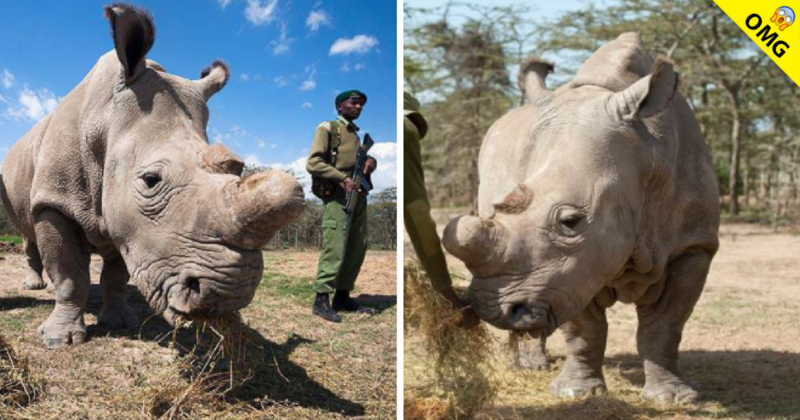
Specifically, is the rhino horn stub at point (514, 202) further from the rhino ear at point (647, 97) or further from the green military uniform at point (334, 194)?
the green military uniform at point (334, 194)

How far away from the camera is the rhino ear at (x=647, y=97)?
390 cm

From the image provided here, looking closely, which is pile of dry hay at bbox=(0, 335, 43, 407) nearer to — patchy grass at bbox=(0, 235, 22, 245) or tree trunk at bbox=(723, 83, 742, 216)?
patchy grass at bbox=(0, 235, 22, 245)

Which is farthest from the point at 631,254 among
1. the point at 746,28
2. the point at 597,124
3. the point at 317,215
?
the point at 317,215

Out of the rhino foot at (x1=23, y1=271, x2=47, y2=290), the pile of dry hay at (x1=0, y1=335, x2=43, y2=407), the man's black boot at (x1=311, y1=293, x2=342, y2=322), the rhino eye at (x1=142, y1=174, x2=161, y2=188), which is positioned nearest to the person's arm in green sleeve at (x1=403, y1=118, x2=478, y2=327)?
the rhino eye at (x1=142, y1=174, x2=161, y2=188)

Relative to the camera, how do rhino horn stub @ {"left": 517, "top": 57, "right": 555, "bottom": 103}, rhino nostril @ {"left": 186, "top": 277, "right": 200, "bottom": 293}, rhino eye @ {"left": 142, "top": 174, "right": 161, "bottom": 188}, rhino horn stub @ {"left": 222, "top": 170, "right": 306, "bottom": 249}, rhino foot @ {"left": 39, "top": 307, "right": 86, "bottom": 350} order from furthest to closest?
rhino foot @ {"left": 39, "top": 307, "right": 86, "bottom": 350}
rhino horn stub @ {"left": 517, "top": 57, "right": 555, "bottom": 103}
rhino eye @ {"left": 142, "top": 174, "right": 161, "bottom": 188}
rhino nostril @ {"left": 186, "top": 277, "right": 200, "bottom": 293}
rhino horn stub @ {"left": 222, "top": 170, "right": 306, "bottom": 249}

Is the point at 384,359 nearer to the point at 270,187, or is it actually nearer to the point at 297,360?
the point at 297,360

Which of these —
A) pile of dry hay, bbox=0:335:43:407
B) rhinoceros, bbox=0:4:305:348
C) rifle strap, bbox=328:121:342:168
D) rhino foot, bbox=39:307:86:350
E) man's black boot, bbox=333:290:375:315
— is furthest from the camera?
man's black boot, bbox=333:290:375:315

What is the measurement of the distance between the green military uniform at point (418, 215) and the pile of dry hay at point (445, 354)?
135mm

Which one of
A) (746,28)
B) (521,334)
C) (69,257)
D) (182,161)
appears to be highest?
(746,28)

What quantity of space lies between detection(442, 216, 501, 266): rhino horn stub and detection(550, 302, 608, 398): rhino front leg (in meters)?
1.58

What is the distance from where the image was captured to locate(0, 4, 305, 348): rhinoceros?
352 cm

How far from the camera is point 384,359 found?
5.09 metres

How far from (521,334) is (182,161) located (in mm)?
1868

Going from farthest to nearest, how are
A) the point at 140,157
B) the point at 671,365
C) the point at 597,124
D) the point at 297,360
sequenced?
the point at 297,360 < the point at 671,365 < the point at 140,157 < the point at 597,124
